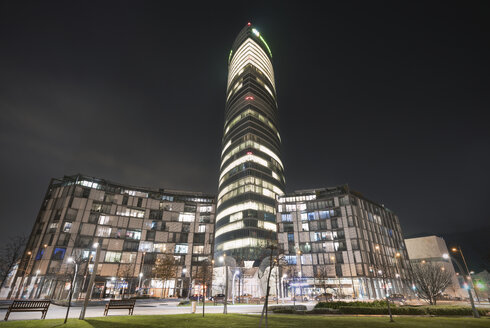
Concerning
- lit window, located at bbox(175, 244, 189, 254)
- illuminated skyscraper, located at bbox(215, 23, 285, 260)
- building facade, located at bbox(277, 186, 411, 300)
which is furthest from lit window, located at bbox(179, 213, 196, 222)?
building facade, located at bbox(277, 186, 411, 300)

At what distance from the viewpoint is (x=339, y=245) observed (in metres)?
73.5

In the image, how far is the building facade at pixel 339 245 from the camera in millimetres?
67438

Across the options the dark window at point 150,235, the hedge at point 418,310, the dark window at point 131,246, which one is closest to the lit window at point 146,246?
the dark window at point 131,246

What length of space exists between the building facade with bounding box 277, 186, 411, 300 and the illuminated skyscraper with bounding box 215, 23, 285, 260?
830 cm

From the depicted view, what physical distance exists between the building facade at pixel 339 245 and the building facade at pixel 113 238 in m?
28.9

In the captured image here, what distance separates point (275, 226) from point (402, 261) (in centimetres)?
4642

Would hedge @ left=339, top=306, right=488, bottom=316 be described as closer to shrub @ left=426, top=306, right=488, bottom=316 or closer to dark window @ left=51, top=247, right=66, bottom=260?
shrub @ left=426, top=306, right=488, bottom=316

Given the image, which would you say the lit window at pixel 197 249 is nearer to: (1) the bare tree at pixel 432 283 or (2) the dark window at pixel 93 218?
(2) the dark window at pixel 93 218

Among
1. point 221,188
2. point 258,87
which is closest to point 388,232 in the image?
point 221,188

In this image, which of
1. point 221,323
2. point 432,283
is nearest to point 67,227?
point 221,323

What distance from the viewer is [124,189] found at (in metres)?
84.8

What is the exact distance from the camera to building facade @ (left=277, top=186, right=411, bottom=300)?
67.4 meters

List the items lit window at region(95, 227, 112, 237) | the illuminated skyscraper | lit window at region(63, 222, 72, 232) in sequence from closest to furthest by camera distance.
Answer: lit window at region(63, 222, 72, 232) → lit window at region(95, 227, 112, 237) → the illuminated skyscraper

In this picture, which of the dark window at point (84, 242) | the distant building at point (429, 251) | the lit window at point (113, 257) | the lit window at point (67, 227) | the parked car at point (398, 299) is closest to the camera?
the parked car at point (398, 299)
